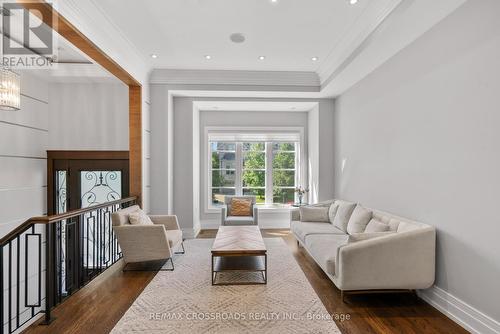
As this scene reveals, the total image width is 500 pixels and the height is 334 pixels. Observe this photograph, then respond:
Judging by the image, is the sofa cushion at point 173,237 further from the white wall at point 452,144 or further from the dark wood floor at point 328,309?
the white wall at point 452,144

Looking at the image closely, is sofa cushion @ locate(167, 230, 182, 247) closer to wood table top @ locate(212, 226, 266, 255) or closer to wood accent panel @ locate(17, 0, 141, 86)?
wood table top @ locate(212, 226, 266, 255)

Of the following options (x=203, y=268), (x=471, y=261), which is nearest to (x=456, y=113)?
(x=471, y=261)

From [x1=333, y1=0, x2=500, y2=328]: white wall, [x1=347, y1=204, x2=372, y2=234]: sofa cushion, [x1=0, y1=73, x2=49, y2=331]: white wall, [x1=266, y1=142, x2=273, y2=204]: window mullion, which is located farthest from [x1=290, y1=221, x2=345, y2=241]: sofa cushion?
[x1=0, y1=73, x2=49, y2=331]: white wall

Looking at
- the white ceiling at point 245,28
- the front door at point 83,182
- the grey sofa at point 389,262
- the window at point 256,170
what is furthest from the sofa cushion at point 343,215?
the front door at point 83,182

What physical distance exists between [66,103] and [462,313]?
20.6 ft

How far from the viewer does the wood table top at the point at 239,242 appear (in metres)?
3.22

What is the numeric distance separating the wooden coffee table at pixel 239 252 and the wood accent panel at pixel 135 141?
1720 millimetres

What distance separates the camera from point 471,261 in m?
2.41

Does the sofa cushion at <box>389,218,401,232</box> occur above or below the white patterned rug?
above

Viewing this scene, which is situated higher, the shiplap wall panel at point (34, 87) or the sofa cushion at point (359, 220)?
the shiplap wall panel at point (34, 87)

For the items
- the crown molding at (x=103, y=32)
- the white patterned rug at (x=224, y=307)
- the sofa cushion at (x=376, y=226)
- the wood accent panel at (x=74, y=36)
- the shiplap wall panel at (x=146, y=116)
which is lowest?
the white patterned rug at (x=224, y=307)

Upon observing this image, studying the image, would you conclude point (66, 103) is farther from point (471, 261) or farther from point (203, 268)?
point (471, 261)

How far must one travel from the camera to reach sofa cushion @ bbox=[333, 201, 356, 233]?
4.30 meters

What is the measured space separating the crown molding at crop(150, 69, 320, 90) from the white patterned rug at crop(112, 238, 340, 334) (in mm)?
3264
